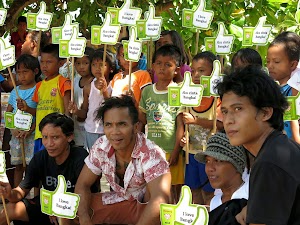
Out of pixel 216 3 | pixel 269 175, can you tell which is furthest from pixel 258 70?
pixel 216 3

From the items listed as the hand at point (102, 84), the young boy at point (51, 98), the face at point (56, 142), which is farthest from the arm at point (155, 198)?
the young boy at point (51, 98)

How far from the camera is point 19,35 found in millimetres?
Result: 6578

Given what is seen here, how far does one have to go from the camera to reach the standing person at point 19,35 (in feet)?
21.2

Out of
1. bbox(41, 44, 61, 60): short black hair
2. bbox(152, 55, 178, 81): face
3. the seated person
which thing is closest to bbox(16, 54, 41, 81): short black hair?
bbox(41, 44, 61, 60): short black hair

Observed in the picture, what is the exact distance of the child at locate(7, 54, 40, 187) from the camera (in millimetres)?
4984

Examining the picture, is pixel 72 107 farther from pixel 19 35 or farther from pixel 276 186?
pixel 276 186

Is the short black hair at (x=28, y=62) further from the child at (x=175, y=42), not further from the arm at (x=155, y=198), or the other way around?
the arm at (x=155, y=198)

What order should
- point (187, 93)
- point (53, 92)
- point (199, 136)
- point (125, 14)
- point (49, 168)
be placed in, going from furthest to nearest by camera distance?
point (53, 92)
point (125, 14)
point (199, 136)
point (49, 168)
point (187, 93)

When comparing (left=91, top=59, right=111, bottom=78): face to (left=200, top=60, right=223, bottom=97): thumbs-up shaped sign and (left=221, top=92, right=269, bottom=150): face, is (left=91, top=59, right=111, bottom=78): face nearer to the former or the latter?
(left=200, top=60, right=223, bottom=97): thumbs-up shaped sign

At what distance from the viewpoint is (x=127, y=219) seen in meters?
3.85

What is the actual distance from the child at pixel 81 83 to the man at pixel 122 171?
1.11 meters

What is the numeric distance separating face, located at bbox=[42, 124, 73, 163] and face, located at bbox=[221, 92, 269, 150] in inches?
79.8

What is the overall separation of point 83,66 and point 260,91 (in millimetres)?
2994

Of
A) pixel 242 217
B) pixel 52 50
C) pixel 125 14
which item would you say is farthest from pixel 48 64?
pixel 242 217
